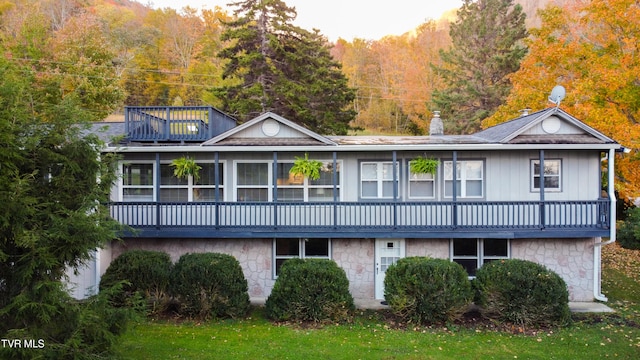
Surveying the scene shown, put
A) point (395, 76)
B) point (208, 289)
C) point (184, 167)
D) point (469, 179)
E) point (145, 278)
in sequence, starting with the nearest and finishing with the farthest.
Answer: point (208, 289) → point (145, 278) → point (184, 167) → point (469, 179) → point (395, 76)

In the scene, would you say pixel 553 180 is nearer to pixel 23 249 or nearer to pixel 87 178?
pixel 87 178

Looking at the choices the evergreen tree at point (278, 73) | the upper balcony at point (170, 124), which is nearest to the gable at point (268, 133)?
the upper balcony at point (170, 124)

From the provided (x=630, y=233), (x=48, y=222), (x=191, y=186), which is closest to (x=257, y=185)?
(x=191, y=186)

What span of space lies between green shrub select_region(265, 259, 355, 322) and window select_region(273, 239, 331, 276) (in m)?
2.44


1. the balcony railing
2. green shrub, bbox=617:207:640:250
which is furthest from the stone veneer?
green shrub, bbox=617:207:640:250

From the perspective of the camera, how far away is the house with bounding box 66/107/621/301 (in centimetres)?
1372

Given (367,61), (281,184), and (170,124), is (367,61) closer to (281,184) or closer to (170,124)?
(170,124)

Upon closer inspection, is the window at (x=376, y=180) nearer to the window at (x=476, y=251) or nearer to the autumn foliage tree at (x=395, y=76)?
the window at (x=476, y=251)

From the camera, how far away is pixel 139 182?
1512cm

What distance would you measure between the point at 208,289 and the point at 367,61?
42.1m

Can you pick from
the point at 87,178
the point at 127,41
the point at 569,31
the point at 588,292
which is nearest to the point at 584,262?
the point at 588,292

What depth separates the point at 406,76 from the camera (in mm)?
42750

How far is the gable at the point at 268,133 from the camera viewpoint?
14359mm

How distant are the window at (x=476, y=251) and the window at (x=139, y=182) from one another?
383 inches
